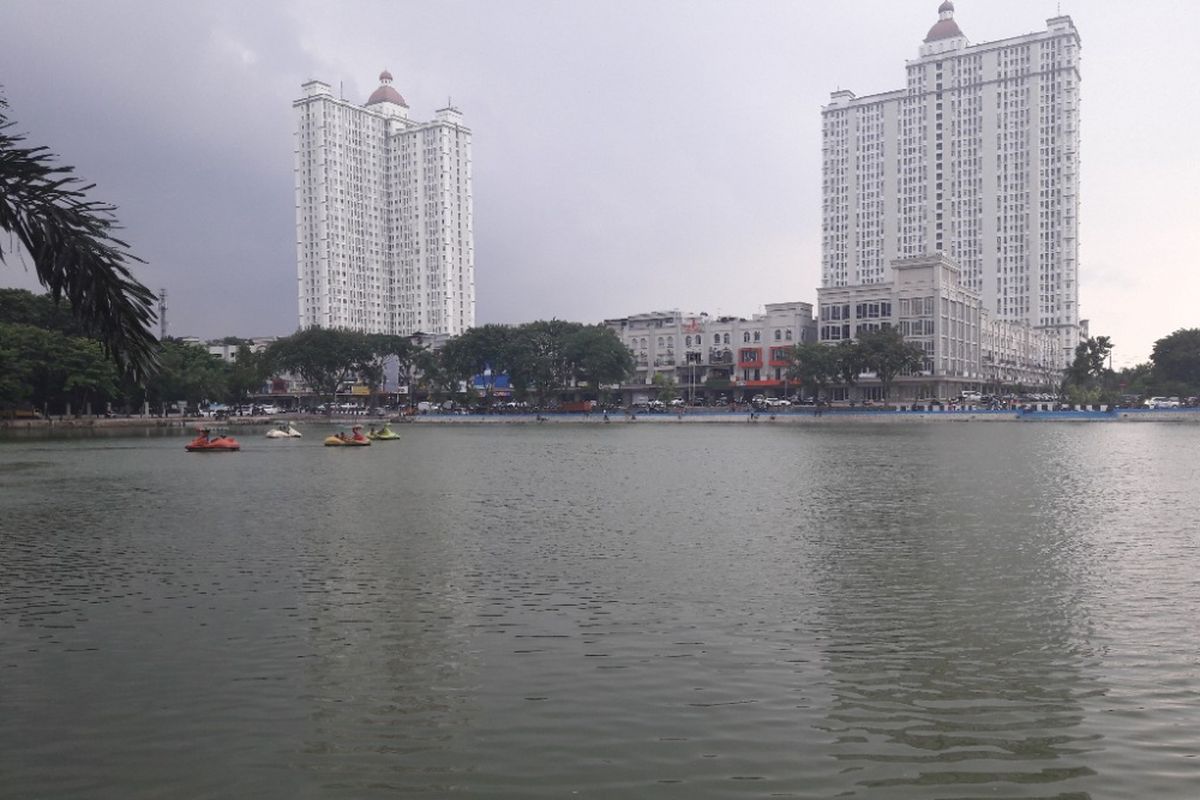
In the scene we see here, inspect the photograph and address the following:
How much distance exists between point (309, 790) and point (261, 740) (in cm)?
143

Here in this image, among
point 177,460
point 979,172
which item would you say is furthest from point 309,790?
point 979,172

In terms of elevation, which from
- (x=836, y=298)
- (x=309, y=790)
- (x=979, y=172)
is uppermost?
(x=979, y=172)

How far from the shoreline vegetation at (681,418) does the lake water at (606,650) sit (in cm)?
8215

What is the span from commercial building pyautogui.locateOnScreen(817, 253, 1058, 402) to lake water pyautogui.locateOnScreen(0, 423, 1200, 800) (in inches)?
4074

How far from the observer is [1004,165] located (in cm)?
18850

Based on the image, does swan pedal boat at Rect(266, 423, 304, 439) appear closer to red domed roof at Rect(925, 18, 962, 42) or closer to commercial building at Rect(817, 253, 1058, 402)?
commercial building at Rect(817, 253, 1058, 402)

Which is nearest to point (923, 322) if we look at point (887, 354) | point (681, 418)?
point (887, 354)

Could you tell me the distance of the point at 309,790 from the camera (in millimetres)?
8062

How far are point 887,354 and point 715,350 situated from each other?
127 feet

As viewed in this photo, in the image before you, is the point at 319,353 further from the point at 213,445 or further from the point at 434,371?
the point at 213,445

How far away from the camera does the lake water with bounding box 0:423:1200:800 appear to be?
849 cm

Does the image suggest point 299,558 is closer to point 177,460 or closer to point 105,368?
point 177,460

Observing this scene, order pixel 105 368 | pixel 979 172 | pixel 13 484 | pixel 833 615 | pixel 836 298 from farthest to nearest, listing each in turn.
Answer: pixel 979 172 → pixel 836 298 → pixel 105 368 → pixel 13 484 → pixel 833 615

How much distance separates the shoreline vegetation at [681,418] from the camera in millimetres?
104312
